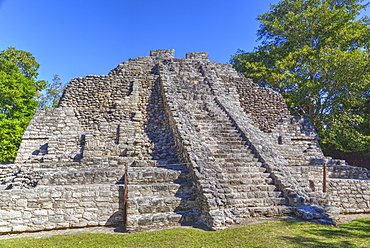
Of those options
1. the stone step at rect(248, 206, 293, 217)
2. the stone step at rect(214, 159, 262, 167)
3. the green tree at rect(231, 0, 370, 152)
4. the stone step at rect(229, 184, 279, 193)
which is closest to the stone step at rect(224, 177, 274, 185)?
the stone step at rect(229, 184, 279, 193)

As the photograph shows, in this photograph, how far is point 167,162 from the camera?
354 inches

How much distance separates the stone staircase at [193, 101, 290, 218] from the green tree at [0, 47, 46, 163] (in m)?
12.9

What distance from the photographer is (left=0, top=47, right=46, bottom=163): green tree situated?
15.8 meters

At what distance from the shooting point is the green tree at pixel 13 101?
15750 mm

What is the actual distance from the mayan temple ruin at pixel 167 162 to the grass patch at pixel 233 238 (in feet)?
1.73

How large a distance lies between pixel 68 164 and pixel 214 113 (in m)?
6.60

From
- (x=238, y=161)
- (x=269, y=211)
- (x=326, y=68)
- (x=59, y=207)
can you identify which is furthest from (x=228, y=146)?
(x=326, y=68)

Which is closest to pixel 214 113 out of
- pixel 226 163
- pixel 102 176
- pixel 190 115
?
pixel 190 115

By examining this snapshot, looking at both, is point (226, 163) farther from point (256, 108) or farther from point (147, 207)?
point (256, 108)

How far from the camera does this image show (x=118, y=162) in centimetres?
895

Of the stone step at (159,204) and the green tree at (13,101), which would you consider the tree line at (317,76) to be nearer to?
the green tree at (13,101)

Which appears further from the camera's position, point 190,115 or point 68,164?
point 190,115

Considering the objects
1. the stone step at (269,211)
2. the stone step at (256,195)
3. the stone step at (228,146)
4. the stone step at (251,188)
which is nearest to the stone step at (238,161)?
the stone step at (228,146)

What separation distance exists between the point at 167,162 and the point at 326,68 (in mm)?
12908
